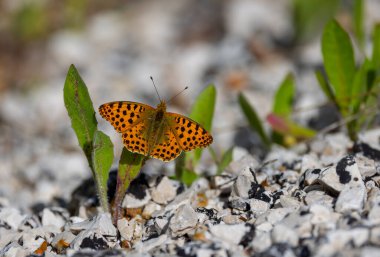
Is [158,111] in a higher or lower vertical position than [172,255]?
higher

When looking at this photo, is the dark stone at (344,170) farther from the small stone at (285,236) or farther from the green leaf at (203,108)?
the green leaf at (203,108)

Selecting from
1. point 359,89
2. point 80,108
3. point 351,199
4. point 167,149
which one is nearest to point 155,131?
point 167,149

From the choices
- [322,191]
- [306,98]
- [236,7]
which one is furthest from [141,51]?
[322,191]

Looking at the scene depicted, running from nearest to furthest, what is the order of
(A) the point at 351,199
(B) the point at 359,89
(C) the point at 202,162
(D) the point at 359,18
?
1. (A) the point at 351,199
2. (B) the point at 359,89
3. (D) the point at 359,18
4. (C) the point at 202,162

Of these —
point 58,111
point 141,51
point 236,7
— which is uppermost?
point 236,7

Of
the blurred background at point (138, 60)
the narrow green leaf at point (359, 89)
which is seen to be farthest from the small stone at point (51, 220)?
the narrow green leaf at point (359, 89)

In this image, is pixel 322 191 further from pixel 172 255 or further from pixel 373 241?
pixel 172 255

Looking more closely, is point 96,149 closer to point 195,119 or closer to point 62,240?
point 62,240
